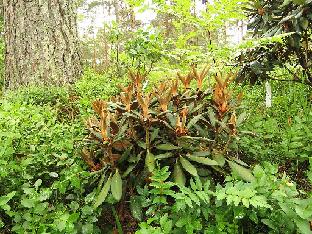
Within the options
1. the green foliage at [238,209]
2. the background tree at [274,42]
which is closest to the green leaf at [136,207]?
the green foliage at [238,209]

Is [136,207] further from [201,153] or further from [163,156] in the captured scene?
[201,153]

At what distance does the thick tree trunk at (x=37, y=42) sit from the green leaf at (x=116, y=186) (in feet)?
9.21

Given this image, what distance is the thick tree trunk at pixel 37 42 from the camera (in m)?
4.66

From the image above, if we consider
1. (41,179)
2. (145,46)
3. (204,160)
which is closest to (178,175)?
(204,160)

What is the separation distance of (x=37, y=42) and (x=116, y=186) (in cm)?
322

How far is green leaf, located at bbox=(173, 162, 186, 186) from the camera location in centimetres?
216

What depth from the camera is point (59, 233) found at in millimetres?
2021

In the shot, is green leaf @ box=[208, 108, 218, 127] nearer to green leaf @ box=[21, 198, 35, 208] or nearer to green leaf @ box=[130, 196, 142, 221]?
green leaf @ box=[130, 196, 142, 221]

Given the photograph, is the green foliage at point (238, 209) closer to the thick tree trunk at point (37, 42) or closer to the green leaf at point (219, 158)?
the green leaf at point (219, 158)

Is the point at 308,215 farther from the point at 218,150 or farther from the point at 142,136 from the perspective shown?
the point at 142,136

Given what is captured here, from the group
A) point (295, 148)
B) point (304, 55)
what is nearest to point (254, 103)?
point (304, 55)

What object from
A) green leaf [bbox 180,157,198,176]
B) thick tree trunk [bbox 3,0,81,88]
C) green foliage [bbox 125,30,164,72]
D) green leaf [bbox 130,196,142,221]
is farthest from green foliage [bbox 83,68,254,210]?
thick tree trunk [bbox 3,0,81,88]

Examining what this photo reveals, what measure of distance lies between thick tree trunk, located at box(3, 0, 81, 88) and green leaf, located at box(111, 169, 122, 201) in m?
2.81

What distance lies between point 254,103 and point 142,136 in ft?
6.84
